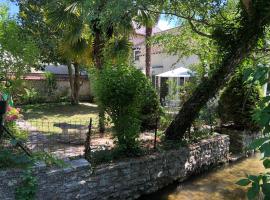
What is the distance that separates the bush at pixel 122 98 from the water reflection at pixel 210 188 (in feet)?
4.49

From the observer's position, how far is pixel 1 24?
746cm

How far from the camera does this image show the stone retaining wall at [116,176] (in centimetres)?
580

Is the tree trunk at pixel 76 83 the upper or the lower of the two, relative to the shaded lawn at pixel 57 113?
upper

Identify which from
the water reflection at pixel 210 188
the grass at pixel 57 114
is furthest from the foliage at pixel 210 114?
the grass at pixel 57 114

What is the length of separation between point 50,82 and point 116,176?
16095 millimetres

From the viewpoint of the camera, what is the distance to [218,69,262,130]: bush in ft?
35.1

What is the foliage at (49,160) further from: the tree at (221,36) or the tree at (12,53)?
the tree at (221,36)

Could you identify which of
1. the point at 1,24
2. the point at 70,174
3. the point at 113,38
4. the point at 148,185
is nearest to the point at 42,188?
the point at 70,174

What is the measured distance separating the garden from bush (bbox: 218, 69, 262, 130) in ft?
0.12

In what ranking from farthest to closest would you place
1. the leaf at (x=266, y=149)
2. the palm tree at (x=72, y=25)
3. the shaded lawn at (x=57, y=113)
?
1. the shaded lawn at (x=57, y=113)
2. the palm tree at (x=72, y=25)
3. the leaf at (x=266, y=149)

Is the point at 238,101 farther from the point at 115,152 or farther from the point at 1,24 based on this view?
the point at 1,24

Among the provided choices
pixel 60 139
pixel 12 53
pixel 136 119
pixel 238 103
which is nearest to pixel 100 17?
pixel 12 53

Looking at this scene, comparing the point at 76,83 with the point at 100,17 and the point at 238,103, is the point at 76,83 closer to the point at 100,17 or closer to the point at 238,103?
the point at 238,103

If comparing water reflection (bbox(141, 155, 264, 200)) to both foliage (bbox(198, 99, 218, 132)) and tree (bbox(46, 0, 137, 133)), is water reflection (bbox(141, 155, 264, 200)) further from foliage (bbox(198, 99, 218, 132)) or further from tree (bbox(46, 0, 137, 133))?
tree (bbox(46, 0, 137, 133))
